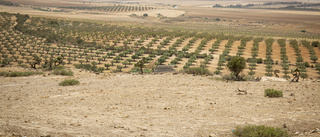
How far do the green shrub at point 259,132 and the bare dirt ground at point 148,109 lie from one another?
0.46m

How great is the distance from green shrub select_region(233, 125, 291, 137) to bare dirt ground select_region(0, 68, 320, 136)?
0.46 meters

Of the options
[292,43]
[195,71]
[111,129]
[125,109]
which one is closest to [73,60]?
[195,71]

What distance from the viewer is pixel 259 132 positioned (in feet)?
27.8

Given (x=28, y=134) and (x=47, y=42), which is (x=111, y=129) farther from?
(x=47, y=42)

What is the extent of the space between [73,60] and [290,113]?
36545 mm

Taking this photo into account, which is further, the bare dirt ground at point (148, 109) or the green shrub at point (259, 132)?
the bare dirt ground at point (148, 109)

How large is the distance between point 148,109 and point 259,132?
5304 mm

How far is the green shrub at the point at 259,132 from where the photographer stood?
327 inches

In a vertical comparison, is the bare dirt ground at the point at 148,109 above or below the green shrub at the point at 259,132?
below

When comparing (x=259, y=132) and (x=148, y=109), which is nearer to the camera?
(x=259, y=132)

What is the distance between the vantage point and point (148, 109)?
1202 centimetres

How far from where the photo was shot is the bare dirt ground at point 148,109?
921 cm

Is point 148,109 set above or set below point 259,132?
below

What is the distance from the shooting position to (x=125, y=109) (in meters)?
→ 12.1
